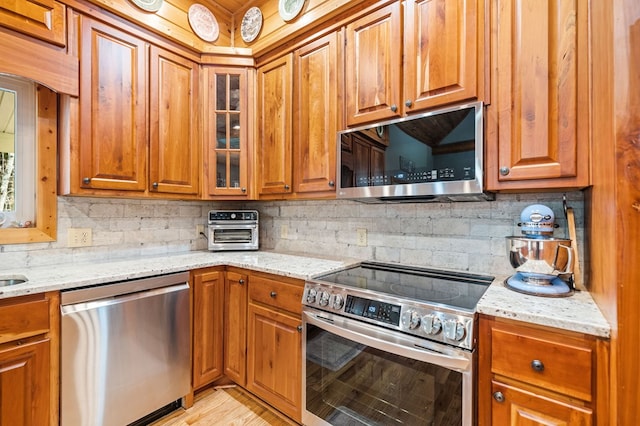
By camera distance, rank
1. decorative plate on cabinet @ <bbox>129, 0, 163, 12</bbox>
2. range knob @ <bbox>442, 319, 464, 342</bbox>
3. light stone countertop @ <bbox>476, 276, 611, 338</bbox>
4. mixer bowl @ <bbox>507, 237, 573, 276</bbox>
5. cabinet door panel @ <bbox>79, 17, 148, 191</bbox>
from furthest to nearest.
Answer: decorative plate on cabinet @ <bbox>129, 0, 163, 12</bbox>, cabinet door panel @ <bbox>79, 17, 148, 191</bbox>, mixer bowl @ <bbox>507, 237, 573, 276</bbox>, range knob @ <bbox>442, 319, 464, 342</bbox>, light stone countertop @ <bbox>476, 276, 611, 338</bbox>

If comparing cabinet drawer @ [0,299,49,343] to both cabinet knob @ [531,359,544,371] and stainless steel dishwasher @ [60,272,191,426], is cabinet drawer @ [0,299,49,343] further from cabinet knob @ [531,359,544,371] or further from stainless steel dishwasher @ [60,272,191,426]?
cabinet knob @ [531,359,544,371]

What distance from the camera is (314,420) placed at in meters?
1.51

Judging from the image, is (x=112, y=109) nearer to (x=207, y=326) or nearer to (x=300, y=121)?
(x=300, y=121)

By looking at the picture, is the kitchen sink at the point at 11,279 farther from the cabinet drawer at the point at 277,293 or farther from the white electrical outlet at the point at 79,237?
the cabinet drawer at the point at 277,293

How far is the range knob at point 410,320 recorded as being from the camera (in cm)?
116

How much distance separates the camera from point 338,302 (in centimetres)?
141

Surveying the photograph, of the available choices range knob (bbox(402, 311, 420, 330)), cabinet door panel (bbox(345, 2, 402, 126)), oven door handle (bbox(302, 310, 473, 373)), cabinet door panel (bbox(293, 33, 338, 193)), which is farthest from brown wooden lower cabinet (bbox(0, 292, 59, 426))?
cabinet door panel (bbox(345, 2, 402, 126))

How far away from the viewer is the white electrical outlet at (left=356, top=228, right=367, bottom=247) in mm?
2080

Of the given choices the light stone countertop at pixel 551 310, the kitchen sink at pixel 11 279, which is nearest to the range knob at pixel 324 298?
the light stone countertop at pixel 551 310

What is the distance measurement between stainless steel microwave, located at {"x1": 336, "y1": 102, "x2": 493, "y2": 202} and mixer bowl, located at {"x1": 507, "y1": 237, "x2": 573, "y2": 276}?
0.95ft

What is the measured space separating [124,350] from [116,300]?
0.90 feet

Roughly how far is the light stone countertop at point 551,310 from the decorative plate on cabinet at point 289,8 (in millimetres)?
2243

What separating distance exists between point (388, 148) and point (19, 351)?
193 cm

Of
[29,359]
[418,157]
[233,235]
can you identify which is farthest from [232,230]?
[418,157]
